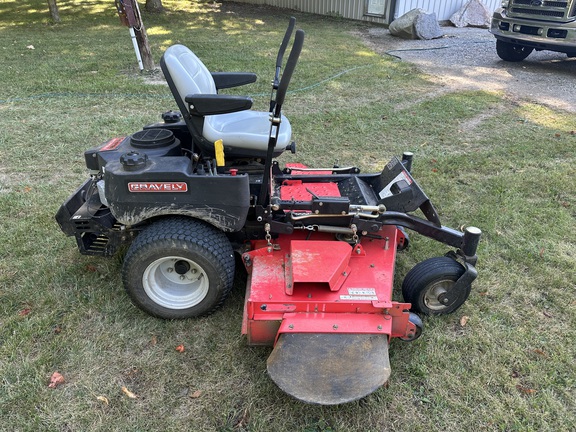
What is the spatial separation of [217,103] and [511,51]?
7.92 metres

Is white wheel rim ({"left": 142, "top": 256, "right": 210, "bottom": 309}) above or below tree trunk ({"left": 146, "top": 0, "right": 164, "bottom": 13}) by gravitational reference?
below

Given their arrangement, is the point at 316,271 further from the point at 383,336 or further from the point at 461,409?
the point at 461,409

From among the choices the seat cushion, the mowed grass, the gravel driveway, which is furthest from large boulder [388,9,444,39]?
the seat cushion

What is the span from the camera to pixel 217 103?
268cm

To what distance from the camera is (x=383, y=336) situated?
7.49 ft

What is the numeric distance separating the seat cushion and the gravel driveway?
5.02 meters

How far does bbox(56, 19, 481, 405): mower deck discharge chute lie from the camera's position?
7.36ft

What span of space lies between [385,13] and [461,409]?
41.4ft

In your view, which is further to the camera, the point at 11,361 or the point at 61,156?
the point at 61,156

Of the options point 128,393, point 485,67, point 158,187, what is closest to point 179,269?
point 158,187

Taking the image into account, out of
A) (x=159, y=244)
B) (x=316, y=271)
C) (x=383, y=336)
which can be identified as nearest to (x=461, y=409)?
(x=383, y=336)

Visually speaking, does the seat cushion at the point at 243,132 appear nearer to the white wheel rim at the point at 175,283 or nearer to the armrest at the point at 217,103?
the armrest at the point at 217,103

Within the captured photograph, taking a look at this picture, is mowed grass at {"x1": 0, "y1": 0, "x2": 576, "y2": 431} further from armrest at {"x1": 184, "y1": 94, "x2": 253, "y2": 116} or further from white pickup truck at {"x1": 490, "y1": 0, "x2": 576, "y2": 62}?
white pickup truck at {"x1": 490, "y1": 0, "x2": 576, "y2": 62}

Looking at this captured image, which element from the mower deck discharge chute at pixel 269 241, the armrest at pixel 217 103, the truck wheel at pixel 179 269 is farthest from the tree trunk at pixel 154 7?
the truck wheel at pixel 179 269
